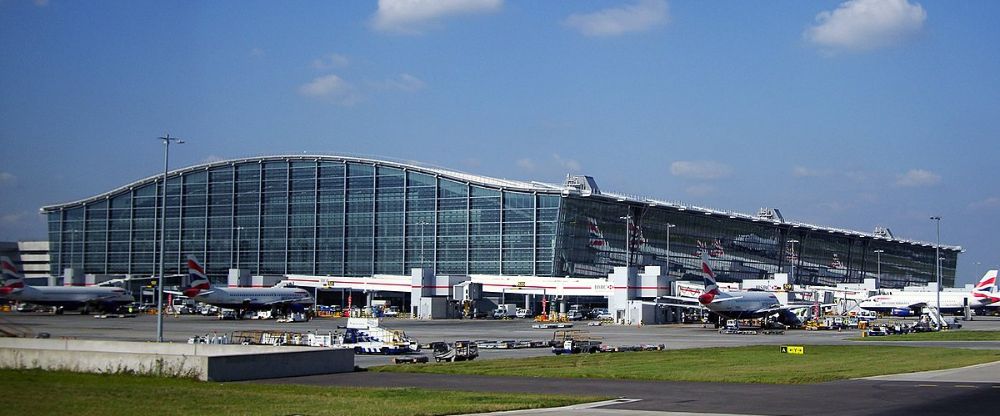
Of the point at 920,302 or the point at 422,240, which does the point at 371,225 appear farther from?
the point at 920,302

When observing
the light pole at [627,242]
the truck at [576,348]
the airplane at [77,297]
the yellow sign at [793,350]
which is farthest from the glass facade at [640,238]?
the yellow sign at [793,350]

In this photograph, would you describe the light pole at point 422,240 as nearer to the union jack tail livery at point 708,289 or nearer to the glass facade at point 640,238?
the glass facade at point 640,238

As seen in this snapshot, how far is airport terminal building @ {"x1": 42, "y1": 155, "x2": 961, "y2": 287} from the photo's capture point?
163 m

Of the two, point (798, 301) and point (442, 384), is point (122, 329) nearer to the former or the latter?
point (442, 384)

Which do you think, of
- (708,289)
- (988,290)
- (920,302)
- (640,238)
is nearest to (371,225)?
(640,238)

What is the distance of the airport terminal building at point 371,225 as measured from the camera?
163250mm

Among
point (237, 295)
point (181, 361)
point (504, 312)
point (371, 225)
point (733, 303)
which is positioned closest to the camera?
point (181, 361)

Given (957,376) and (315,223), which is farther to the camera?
(315,223)

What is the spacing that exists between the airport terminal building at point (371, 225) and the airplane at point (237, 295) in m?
29.8

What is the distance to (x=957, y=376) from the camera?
40750 millimetres

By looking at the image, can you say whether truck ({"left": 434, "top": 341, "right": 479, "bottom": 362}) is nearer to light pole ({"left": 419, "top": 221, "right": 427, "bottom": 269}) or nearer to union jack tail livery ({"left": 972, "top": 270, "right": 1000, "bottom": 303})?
light pole ({"left": 419, "top": 221, "right": 427, "bottom": 269})

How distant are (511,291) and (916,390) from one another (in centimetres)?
11916

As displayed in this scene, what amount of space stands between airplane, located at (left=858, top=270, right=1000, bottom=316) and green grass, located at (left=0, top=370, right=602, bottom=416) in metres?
131

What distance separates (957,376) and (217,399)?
28545 millimetres
